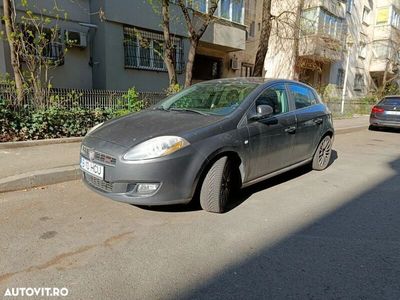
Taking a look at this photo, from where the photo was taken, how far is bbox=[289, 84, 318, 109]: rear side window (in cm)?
502

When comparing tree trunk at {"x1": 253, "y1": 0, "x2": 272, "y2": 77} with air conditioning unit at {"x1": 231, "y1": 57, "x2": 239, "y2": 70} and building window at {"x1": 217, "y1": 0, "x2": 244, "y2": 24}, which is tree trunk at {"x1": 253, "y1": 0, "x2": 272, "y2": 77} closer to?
building window at {"x1": 217, "y1": 0, "x2": 244, "y2": 24}

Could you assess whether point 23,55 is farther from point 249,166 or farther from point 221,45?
point 221,45

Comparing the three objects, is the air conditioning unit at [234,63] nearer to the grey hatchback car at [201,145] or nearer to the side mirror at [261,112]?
the grey hatchback car at [201,145]

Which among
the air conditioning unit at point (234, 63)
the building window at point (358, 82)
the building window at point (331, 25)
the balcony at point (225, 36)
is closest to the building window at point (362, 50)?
the building window at point (358, 82)

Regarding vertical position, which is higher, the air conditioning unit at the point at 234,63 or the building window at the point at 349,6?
the building window at the point at 349,6

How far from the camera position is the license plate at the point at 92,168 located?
11.2ft

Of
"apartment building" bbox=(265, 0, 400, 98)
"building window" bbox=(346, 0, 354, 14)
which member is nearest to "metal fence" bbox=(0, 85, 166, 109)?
"apartment building" bbox=(265, 0, 400, 98)

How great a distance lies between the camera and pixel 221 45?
14586 millimetres

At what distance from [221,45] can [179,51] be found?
233 centimetres

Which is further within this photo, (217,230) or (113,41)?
(113,41)

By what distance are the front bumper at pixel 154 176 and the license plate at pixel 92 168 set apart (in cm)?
5

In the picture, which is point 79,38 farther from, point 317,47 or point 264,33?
point 317,47

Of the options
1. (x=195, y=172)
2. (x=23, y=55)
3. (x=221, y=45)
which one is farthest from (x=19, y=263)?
(x=221, y=45)

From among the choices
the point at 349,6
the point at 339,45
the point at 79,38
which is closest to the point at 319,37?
the point at 339,45
